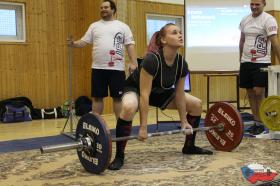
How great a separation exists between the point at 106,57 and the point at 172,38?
3.66ft

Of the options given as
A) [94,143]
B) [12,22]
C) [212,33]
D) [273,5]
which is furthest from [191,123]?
[273,5]

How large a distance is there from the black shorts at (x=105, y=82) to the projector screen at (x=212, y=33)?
5.99 ft

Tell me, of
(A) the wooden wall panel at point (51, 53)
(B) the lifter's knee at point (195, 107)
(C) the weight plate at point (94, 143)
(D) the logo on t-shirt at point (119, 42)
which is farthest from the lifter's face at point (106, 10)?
(A) the wooden wall panel at point (51, 53)

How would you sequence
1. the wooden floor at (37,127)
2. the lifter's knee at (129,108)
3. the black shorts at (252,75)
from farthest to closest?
the wooden floor at (37,127), the black shorts at (252,75), the lifter's knee at (129,108)

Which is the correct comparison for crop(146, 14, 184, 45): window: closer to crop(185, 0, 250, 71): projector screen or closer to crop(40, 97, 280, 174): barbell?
crop(185, 0, 250, 71): projector screen

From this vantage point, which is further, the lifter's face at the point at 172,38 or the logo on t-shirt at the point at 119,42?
the logo on t-shirt at the point at 119,42

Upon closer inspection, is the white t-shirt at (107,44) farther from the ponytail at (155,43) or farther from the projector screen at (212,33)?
the projector screen at (212,33)

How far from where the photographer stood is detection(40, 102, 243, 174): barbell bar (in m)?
2.46

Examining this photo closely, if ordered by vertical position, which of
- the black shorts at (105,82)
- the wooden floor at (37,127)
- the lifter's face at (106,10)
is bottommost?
the wooden floor at (37,127)

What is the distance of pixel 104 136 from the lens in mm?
2445

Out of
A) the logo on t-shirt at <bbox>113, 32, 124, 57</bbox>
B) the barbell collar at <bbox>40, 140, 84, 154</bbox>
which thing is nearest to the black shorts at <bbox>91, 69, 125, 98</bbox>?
the logo on t-shirt at <bbox>113, 32, 124, 57</bbox>

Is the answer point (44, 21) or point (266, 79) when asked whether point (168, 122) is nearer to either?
point (266, 79)

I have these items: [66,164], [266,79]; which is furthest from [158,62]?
[266,79]

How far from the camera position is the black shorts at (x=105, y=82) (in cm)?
380
